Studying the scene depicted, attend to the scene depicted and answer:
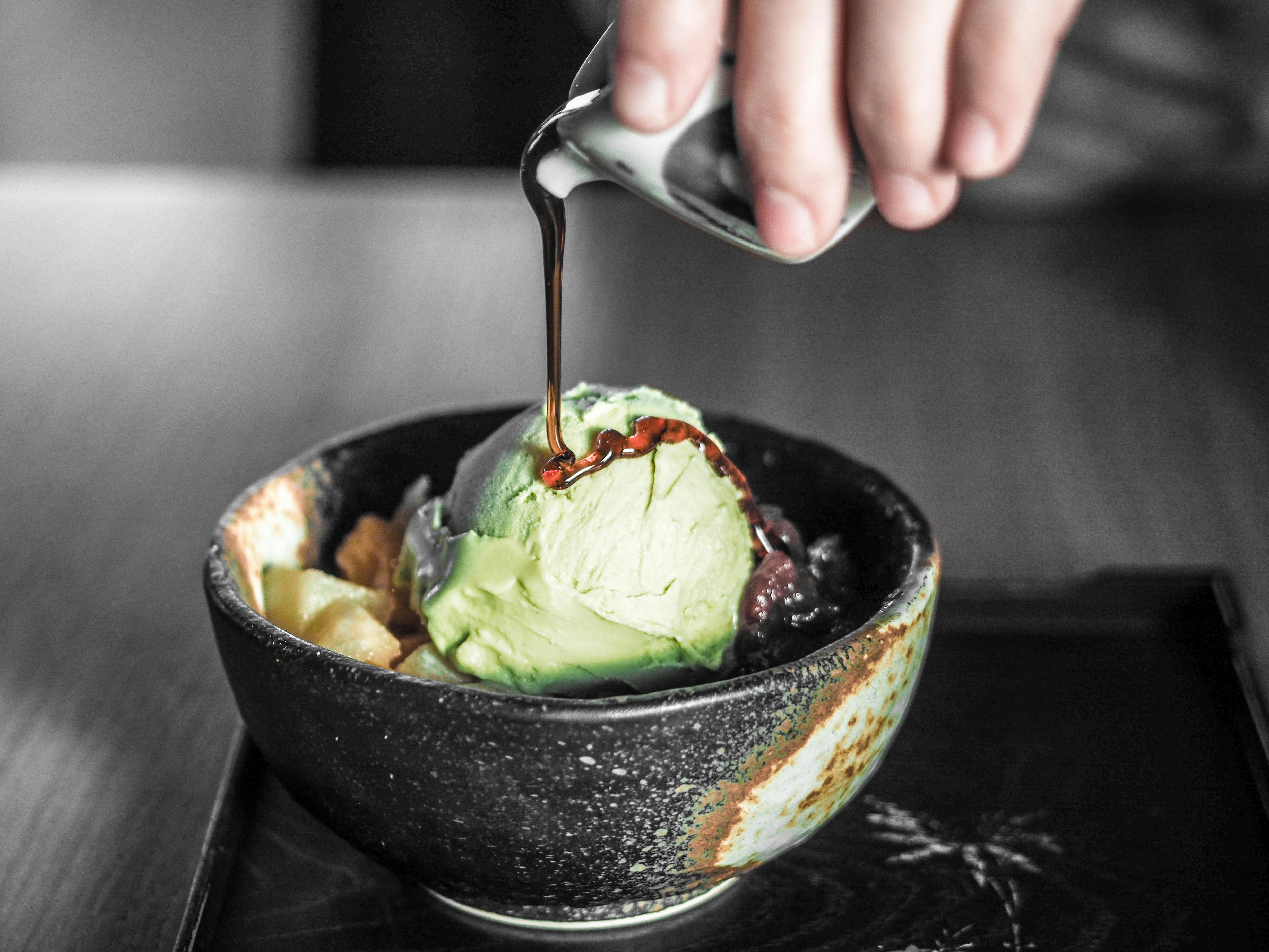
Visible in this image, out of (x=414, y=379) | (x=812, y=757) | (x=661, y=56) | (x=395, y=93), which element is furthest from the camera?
(x=395, y=93)

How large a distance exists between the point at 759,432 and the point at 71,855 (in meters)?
0.51

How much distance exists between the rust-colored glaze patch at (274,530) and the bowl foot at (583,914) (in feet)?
0.69

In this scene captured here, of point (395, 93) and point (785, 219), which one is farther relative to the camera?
point (395, 93)

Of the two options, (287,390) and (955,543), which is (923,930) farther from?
(287,390)

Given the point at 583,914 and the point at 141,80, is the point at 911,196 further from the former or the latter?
the point at 141,80

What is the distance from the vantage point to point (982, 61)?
0.55 meters

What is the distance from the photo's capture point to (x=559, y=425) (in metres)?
0.76

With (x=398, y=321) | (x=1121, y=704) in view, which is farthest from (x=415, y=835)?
(x=398, y=321)

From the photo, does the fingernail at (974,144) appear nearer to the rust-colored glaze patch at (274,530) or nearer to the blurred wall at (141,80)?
the rust-colored glaze patch at (274,530)

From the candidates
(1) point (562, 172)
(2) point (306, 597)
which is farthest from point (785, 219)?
(2) point (306, 597)

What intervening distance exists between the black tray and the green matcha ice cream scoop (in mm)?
138

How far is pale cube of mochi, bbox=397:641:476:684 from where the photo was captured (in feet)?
2.32

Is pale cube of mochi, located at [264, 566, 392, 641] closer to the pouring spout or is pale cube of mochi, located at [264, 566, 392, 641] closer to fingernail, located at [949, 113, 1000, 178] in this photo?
the pouring spout

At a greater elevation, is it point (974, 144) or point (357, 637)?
point (974, 144)
